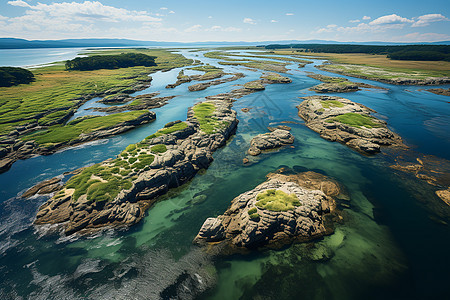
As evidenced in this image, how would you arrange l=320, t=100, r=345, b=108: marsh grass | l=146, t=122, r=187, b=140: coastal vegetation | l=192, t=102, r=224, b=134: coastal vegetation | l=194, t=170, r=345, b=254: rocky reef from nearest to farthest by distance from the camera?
1. l=194, t=170, r=345, b=254: rocky reef
2. l=146, t=122, r=187, b=140: coastal vegetation
3. l=192, t=102, r=224, b=134: coastal vegetation
4. l=320, t=100, r=345, b=108: marsh grass

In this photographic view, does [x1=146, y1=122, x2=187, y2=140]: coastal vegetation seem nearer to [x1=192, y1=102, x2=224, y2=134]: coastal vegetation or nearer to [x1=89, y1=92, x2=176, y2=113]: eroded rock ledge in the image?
[x1=192, y1=102, x2=224, y2=134]: coastal vegetation

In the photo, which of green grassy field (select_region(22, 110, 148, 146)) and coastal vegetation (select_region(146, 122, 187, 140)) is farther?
green grassy field (select_region(22, 110, 148, 146))

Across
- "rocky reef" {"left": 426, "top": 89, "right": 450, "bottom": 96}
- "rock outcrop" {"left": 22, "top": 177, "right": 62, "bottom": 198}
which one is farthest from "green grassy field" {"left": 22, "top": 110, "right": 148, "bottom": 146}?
"rocky reef" {"left": 426, "top": 89, "right": 450, "bottom": 96}

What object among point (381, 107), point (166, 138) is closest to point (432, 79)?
point (381, 107)

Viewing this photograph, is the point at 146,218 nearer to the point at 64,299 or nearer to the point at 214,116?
the point at 64,299

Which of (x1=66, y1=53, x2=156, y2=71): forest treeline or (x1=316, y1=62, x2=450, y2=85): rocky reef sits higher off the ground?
(x1=66, y1=53, x2=156, y2=71): forest treeline

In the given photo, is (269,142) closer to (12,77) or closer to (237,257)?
(237,257)

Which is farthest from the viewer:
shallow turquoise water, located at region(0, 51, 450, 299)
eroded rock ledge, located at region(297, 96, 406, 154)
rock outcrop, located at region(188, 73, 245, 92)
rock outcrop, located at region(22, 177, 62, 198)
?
rock outcrop, located at region(188, 73, 245, 92)

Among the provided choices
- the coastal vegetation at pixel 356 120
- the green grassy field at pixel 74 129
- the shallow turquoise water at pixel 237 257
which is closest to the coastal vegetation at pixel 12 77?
the green grassy field at pixel 74 129

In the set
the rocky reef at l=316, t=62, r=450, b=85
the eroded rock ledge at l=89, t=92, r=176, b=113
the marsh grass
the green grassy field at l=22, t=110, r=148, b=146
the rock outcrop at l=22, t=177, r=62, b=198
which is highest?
the rocky reef at l=316, t=62, r=450, b=85
